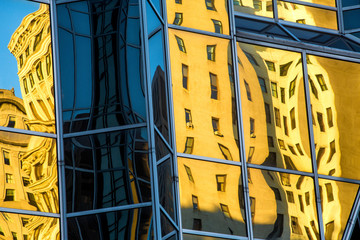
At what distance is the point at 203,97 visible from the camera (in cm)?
1658

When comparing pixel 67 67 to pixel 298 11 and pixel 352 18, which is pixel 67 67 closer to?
pixel 298 11

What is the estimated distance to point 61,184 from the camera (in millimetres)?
14430

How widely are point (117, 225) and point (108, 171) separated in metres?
0.87

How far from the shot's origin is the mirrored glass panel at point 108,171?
1403 cm

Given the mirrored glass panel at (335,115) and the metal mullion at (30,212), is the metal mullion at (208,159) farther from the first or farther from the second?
Answer: the metal mullion at (30,212)

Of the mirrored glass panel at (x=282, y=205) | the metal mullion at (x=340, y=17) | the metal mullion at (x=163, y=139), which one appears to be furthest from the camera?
the metal mullion at (x=340, y=17)

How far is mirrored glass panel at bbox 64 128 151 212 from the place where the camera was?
1403cm

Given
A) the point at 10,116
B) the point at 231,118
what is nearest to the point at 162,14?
the point at 231,118

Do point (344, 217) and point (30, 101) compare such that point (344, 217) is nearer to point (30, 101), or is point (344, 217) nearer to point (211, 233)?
point (211, 233)

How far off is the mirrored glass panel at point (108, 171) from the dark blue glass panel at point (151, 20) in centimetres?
195

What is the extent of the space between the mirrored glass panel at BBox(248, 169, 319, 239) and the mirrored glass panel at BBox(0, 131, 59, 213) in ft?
13.1

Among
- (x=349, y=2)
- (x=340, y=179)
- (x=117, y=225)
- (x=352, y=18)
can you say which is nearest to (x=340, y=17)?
(x=352, y=18)

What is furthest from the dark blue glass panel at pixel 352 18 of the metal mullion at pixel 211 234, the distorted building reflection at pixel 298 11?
the metal mullion at pixel 211 234

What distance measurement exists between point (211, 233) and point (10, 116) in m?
4.05
